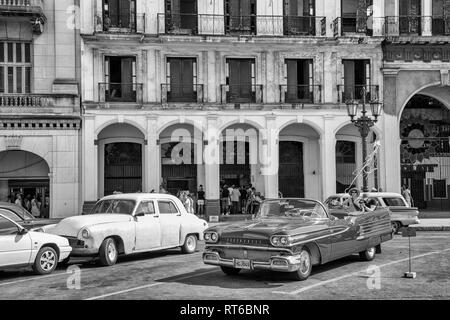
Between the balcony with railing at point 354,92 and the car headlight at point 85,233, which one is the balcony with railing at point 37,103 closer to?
the balcony with railing at point 354,92

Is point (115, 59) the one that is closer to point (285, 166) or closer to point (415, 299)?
point (285, 166)

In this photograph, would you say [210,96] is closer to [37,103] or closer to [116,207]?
[37,103]

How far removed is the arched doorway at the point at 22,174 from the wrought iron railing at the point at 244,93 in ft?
29.4

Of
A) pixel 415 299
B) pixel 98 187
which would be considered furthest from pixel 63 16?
pixel 415 299

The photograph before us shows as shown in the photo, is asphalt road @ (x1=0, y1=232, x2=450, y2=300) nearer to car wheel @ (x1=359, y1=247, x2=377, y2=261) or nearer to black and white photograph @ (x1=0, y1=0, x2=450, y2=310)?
car wheel @ (x1=359, y1=247, x2=377, y2=261)

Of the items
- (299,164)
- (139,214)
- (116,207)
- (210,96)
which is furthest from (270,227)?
(299,164)

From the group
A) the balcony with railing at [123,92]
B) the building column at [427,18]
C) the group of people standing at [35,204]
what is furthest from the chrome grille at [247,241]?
the building column at [427,18]

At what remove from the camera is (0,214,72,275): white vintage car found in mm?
11445

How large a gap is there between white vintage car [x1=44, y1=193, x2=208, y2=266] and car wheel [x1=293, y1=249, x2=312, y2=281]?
4585 mm

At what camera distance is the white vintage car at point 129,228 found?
12820mm

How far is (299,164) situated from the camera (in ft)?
97.5

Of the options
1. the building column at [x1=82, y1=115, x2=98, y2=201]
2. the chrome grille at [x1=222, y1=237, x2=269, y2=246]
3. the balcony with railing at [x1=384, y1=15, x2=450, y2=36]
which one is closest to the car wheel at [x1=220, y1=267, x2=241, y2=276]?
the chrome grille at [x1=222, y1=237, x2=269, y2=246]

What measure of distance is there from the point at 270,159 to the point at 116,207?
47.2 feet
